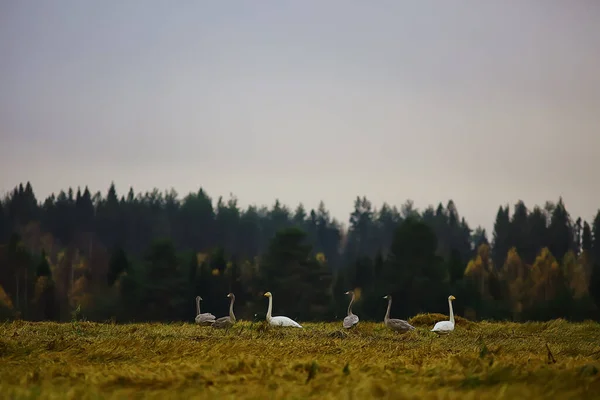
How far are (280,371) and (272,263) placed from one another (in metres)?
73.9

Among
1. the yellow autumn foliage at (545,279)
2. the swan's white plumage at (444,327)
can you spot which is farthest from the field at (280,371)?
the yellow autumn foliage at (545,279)

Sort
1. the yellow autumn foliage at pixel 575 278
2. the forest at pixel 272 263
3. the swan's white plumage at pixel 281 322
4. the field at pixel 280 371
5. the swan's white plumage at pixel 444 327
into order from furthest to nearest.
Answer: the yellow autumn foliage at pixel 575 278, the forest at pixel 272 263, the swan's white plumage at pixel 281 322, the swan's white plumage at pixel 444 327, the field at pixel 280 371

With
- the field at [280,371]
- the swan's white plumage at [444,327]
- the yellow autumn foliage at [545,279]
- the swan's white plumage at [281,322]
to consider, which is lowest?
the field at [280,371]

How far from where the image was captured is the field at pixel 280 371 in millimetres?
11352

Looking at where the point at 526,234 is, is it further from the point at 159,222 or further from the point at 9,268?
the point at 9,268

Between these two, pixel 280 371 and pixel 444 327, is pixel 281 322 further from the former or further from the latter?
pixel 280 371

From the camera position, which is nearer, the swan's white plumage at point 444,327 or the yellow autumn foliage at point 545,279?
the swan's white plumage at point 444,327

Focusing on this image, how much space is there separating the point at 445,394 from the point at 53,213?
166m

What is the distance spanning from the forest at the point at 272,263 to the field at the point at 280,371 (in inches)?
317

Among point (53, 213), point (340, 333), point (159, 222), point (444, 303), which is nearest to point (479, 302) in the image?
point (444, 303)

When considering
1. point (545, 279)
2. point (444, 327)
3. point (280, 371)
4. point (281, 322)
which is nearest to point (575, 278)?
point (545, 279)

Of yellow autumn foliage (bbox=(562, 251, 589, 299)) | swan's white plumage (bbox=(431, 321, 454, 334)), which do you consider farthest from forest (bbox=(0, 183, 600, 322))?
swan's white plumage (bbox=(431, 321, 454, 334))

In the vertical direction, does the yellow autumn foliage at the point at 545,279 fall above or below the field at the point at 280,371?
above

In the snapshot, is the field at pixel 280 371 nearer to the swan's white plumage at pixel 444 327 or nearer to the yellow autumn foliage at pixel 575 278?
the swan's white plumage at pixel 444 327
